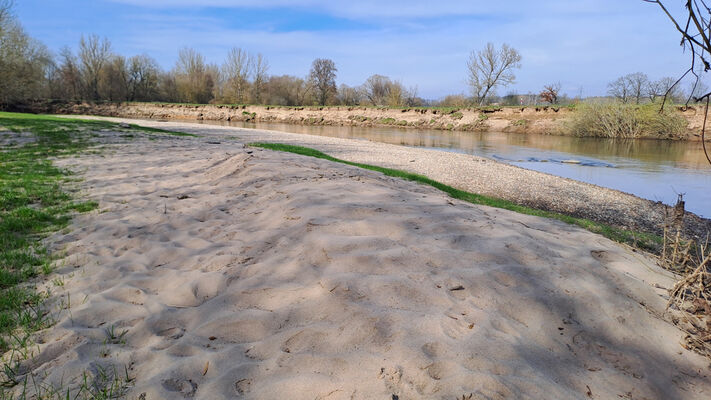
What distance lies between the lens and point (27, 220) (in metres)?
4.16

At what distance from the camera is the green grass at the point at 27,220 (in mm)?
2396

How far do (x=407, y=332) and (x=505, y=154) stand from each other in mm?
18167

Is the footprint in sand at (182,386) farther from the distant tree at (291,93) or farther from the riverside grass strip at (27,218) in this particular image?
the distant tree at (291,93)

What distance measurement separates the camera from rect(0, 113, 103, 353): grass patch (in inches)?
94.1

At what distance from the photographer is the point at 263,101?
5750cm

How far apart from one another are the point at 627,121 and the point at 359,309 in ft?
97.8

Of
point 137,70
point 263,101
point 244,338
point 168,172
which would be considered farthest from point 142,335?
point 137,70

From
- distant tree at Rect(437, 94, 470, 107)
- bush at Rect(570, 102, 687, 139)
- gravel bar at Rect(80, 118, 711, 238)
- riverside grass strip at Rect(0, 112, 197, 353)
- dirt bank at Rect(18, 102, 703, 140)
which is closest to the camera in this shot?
riverside grass strip at Rect(0, 112, 197, 353)

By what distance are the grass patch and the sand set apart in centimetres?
17

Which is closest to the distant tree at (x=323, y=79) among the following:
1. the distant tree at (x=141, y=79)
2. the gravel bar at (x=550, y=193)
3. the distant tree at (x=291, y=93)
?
the distant tree at (x=291, y=93)

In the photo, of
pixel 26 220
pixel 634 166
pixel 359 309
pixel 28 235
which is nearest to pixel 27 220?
pixel 26 220

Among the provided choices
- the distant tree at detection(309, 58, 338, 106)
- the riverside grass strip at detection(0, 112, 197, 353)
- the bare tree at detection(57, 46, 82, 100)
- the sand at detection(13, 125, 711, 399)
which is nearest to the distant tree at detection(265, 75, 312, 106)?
the distant tree at detection(309, 58, 338, 106)

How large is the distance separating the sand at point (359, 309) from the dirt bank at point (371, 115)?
29393mm

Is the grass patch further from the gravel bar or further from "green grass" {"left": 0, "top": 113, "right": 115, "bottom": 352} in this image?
the gravel bar
